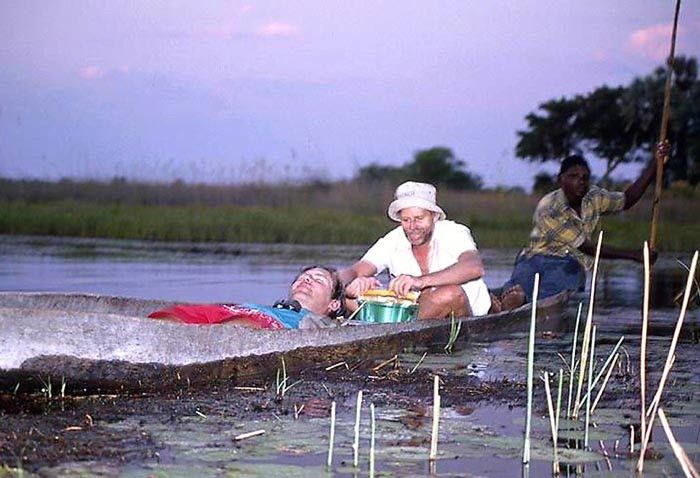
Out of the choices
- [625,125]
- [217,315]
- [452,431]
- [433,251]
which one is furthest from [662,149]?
[625,125]

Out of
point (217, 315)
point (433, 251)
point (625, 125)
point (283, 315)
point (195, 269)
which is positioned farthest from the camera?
point (625, 125)

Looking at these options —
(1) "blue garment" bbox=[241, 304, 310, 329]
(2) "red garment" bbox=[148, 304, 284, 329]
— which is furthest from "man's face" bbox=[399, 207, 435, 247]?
(2) "red garment" bbox=[148, 304, 284, 329]

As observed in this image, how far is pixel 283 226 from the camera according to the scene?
2070 cm

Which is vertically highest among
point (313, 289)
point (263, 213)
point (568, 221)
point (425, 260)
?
point (263, 213)

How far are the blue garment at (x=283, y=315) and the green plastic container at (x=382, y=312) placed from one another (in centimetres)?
84

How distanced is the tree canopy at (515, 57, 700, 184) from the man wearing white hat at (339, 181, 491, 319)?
22410mm

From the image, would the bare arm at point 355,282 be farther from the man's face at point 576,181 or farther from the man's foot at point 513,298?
the man's face at point 576,181

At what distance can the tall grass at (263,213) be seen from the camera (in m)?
20.5

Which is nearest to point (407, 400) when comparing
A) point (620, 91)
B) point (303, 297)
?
point (303, 297)

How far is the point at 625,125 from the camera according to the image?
3123 cm

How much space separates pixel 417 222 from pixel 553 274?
310 centimetres

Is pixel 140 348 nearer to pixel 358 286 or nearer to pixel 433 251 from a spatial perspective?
pixel 358 286

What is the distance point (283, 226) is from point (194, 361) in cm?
1487

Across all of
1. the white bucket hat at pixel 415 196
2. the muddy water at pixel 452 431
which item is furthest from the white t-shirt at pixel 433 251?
the muddy water at pixel 452 431
